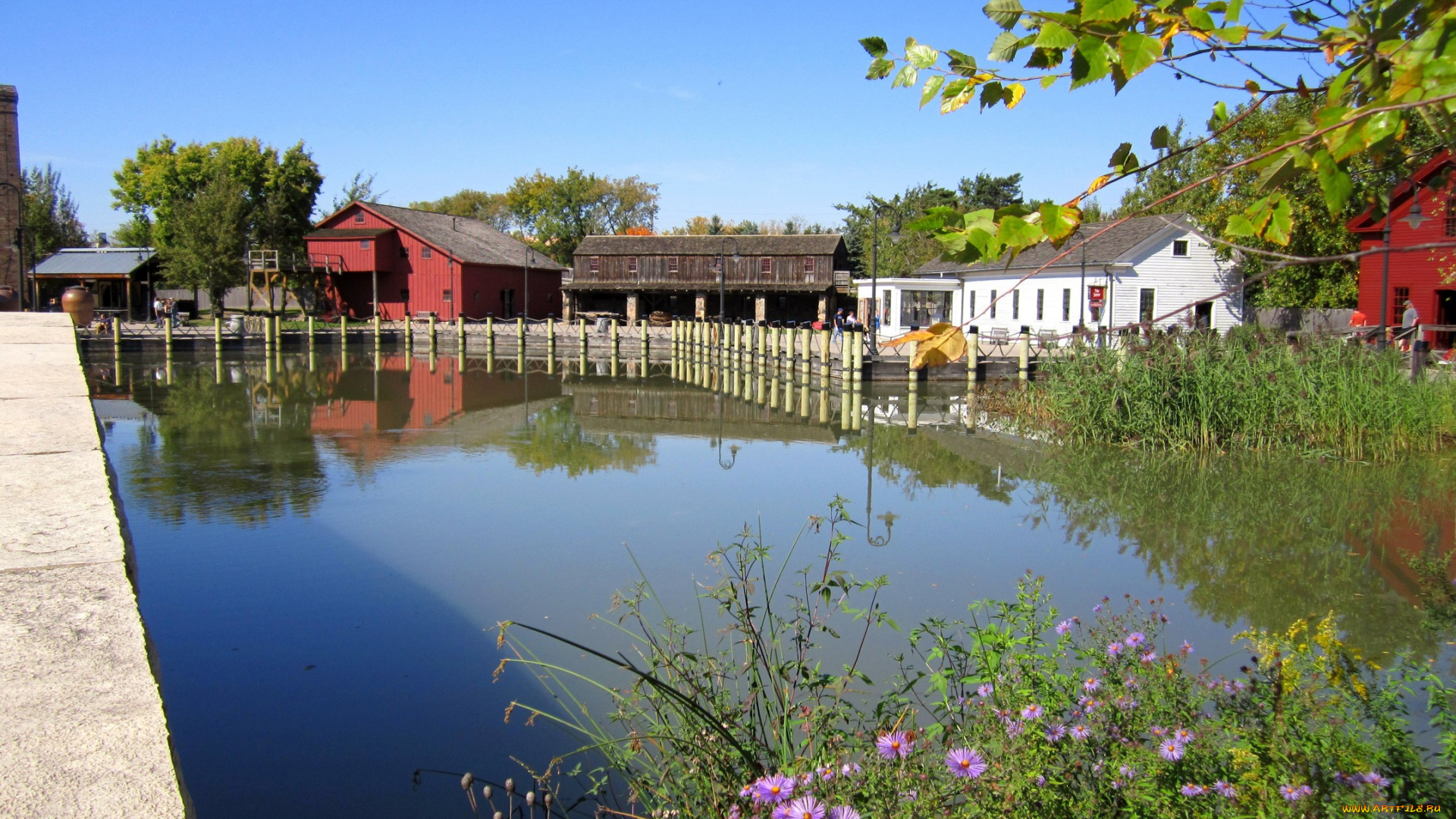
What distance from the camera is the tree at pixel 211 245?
47.6m

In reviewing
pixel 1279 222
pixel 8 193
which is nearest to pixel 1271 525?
pixel 1279 222

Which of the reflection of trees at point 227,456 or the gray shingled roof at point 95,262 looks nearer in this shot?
the reflection of trees at point 227,456

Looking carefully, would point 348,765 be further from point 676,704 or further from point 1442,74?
point 1442,74

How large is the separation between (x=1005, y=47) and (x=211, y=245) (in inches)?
2065

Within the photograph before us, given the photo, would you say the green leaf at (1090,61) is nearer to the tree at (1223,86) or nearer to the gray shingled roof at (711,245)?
the tree at (1223,86)

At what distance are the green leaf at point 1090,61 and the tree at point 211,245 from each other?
1984 inches

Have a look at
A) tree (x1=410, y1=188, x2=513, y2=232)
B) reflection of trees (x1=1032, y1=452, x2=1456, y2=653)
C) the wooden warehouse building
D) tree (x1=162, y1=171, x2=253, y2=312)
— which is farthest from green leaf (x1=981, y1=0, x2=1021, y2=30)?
tree (x1=410, y1=188, x2=513, y2=232)

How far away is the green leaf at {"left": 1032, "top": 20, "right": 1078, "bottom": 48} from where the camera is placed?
2062mm

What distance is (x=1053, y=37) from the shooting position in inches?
81.5

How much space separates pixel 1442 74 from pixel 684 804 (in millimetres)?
2871

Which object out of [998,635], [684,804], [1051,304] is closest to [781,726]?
[684,804]

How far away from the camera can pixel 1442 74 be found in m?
1.98

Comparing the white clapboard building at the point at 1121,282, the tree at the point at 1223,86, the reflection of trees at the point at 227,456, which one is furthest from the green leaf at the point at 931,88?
the white clapboard building at the point at 1121,282

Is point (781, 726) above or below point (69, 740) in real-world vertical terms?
below
